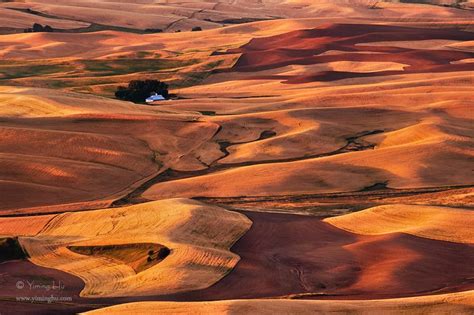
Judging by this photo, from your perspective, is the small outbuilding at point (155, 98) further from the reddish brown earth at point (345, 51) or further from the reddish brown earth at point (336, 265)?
the reddish brown earth at point (336, 265)

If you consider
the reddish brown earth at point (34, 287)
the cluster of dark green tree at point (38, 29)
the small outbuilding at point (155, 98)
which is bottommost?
the cluster of dark green tree at point (38, 29)

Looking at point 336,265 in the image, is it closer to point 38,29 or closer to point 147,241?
point 147,241

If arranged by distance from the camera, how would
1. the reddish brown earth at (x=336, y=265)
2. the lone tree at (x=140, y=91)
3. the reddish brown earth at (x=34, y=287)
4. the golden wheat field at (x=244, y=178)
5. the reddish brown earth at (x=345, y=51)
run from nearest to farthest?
the reddish brown earth at (x=34, y=287) < the reddish brown earth at (x=336, y=265) < the golden wheat field at (x=244, y=178) < the lone tree at (x=140, y=91) < the reddish brown earth at (x=345, y=51)

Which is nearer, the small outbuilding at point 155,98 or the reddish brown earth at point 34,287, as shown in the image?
the reddish brown earth at point 34,287

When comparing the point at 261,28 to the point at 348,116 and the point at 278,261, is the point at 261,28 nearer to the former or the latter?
the point at 348,116

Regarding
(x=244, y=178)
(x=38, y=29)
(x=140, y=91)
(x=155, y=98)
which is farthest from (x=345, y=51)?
(x=244, y=178)

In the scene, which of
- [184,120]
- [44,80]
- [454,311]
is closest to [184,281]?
[454,311]

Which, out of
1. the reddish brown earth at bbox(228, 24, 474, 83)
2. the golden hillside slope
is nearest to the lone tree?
the reddish brown earth at bbox(228, 24, 474, 83)

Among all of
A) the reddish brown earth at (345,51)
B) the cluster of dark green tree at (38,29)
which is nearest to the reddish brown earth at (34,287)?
the reddish brown earth at (345,51)
